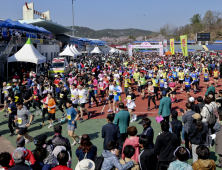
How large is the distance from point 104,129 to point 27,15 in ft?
157

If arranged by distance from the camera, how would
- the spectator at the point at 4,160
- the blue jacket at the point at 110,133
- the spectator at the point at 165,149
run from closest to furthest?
the spectator at the point at 4,160, the spectator at the point at 165,149, the blue jacket at the point at 110,133

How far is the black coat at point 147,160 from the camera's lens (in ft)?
13.6

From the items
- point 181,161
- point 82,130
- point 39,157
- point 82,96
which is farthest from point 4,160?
point 82,96

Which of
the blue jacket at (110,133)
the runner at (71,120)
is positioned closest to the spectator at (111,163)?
the blue jacket at (110,133)

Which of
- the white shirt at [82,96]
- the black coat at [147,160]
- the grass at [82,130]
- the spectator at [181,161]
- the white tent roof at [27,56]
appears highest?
the white tent roof at [27,56]

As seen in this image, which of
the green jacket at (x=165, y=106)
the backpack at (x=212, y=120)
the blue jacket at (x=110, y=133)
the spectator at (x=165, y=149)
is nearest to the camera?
the spectator at (x=165, y=149)

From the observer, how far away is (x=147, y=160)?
13.7ft

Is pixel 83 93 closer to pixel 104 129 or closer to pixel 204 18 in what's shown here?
pixel 104 129

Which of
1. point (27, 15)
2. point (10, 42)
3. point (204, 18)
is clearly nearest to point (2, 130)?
point (10, 42)

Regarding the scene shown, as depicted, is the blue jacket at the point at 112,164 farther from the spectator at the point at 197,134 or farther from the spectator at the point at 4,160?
the spectator at the point at 197,134

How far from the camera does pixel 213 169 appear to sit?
3713mm

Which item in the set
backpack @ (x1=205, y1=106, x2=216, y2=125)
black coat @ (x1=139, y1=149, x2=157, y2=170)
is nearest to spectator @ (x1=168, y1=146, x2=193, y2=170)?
black coat @ (x1=139, y1=149, x2=157, y2=170)

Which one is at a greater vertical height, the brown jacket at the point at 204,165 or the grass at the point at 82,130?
the brown jacket at the point at 204,165

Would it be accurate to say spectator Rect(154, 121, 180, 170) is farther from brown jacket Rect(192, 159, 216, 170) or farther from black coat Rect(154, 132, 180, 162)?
brown jacket Rect(192, 159, 216, 170)
